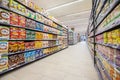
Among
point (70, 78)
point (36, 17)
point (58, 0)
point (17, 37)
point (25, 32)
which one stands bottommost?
point (70, 78)

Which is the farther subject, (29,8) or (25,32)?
(29,8)

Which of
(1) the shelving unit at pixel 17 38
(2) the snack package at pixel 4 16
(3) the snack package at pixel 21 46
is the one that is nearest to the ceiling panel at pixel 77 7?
(1) the shelving unit at pixel 17 38

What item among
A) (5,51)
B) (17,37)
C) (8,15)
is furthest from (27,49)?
(8,15)

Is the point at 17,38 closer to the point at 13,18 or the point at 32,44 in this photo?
the point at 13,18

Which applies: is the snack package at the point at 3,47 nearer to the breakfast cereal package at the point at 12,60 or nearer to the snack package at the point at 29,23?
the breakfast cereal package at the point at 12,60

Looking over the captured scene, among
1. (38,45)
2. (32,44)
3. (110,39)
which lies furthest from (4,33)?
(110,39)

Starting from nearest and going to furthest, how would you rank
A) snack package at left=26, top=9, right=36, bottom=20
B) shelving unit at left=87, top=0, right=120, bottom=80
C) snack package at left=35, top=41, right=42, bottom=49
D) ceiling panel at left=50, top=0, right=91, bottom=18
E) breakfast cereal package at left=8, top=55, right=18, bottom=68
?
shelving unit at left=87, top=0, right=120, bottom=80, breakfast cereal package at left=8, top=55, right=18, bottom=68, snack package at left=26, top=9, right=36, bottom=20, snack package at left=35, top=41, right=42, bottom=49, ceiling panel at left=50, top=0, right=91, bottom=18

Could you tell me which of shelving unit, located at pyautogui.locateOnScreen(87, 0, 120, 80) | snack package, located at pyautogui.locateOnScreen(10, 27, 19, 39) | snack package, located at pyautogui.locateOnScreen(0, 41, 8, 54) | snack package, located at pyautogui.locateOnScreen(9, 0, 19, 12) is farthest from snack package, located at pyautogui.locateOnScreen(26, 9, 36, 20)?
shelving unit, located at pyautogui.locateOnScreen(87, 0, 120, 80)

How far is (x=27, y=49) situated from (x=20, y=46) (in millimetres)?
318

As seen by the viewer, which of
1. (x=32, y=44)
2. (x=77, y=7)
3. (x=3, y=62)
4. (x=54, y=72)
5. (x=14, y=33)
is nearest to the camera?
(x=3, y=62)

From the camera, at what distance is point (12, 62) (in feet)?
6.95

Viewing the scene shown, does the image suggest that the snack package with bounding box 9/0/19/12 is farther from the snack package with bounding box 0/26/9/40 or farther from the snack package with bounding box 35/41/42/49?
the snack package with bounding box 35/41/42/49

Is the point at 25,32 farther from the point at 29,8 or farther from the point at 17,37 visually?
the point at 29,8

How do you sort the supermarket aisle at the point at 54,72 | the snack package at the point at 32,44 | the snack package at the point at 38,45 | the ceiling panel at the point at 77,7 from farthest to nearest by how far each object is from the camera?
the ceiling panel at the point at 77,7
the snack package at the point at 38,45
the snack package at the point at 32,44
the supermarket aisle at the point at 54,72
